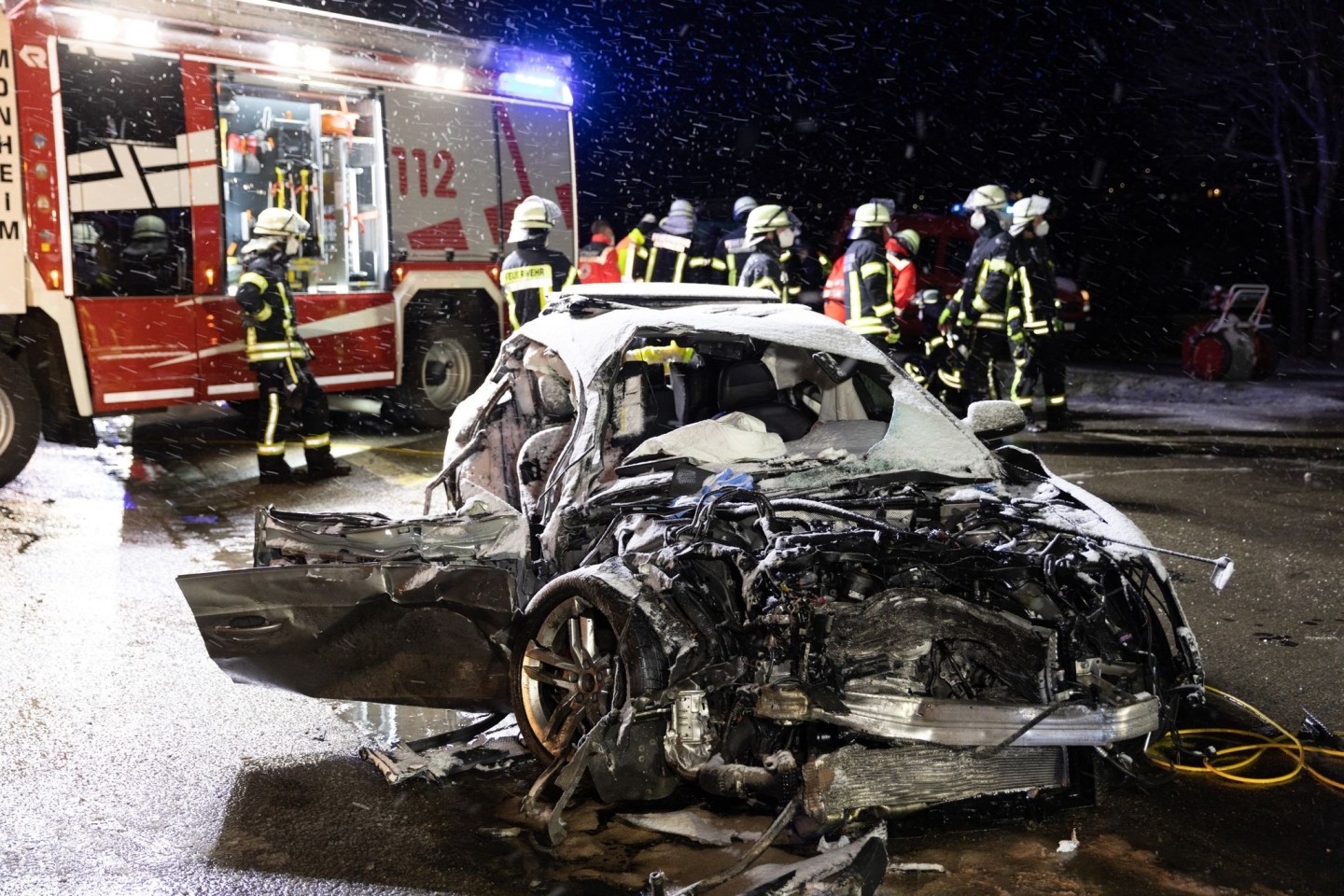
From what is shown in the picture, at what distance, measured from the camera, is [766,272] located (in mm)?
10070

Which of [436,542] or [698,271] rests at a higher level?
[698,271]

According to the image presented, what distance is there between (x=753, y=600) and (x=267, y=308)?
6.52 m

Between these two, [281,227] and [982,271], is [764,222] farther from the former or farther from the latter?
[281,227]

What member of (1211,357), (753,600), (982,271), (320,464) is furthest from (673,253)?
(753,600)

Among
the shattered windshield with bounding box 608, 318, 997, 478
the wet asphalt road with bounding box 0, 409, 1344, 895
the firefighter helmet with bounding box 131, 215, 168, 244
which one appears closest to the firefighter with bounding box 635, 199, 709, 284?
the firefighter helmet with bounding box 131, 215, 168, 244

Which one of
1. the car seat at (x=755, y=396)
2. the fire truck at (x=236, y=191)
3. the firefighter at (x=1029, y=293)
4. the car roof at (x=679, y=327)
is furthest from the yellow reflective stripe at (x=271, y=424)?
the firefighter at (x=1029, y=293)

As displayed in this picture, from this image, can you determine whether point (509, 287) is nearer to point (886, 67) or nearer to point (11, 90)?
point (11, 90)

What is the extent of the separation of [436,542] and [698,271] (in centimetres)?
721

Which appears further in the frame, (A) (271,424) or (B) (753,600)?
(A) (271,424)

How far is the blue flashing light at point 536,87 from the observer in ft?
40.7

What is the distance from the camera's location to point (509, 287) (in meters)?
9.55

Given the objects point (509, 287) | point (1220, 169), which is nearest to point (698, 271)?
point (509, 287)

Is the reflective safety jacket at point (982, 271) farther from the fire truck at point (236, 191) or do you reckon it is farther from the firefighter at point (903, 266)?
the fire truck at point (236, 191)

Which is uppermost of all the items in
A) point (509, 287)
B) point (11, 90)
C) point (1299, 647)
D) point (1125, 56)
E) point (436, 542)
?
point (1125, 56)
